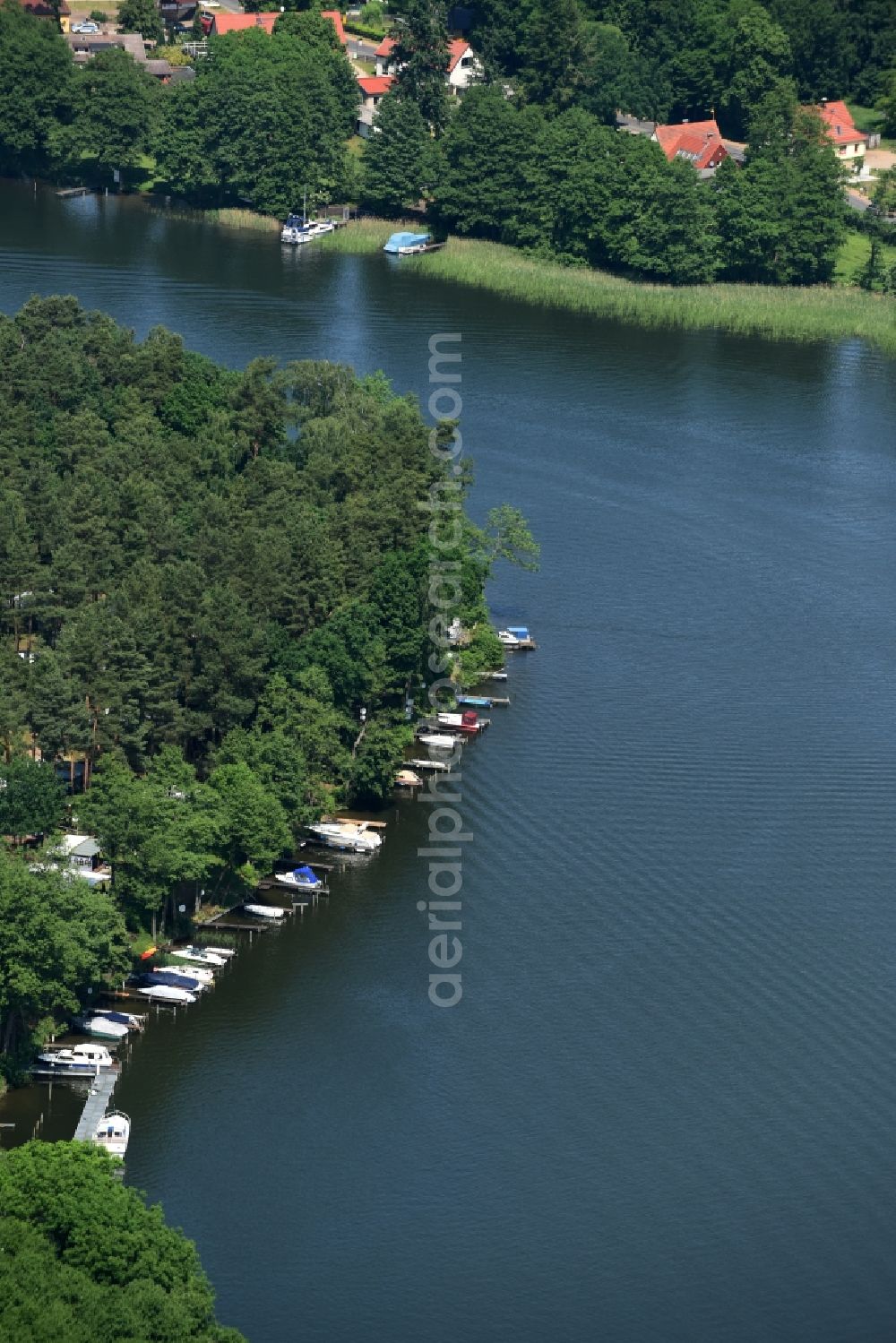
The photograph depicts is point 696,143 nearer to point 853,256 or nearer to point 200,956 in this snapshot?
point 853,256

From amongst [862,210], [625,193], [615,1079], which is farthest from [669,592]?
[862,210]

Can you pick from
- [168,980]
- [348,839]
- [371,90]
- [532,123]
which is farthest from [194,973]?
[371,90]

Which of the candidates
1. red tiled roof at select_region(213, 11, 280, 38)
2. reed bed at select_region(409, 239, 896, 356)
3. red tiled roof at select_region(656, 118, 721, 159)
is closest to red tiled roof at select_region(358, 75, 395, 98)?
red tiled roof at select_region(213, 11, 280, 38)

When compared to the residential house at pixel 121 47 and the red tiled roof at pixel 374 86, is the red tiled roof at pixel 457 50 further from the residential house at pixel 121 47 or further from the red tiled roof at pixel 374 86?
the residential house at pixel 121 47

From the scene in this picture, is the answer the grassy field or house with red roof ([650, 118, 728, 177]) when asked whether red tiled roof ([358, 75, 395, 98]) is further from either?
the grassy field

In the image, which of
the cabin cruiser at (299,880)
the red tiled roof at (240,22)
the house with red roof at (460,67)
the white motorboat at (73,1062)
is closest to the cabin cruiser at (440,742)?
the cabin cruiser at (299,880)
